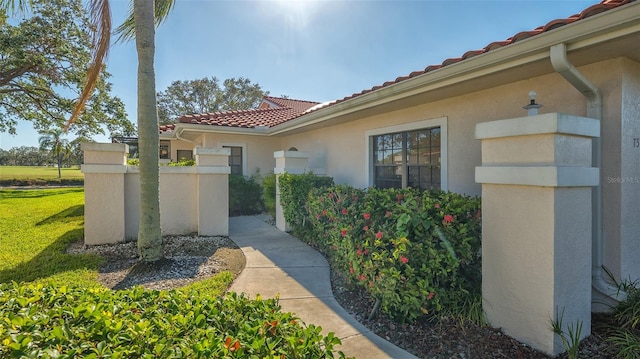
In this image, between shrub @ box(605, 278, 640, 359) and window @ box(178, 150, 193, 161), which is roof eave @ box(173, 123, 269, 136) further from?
shrub @ box(605, 278, 640, 359)

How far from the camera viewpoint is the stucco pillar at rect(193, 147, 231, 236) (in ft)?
26.6

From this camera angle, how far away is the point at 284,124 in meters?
10.4

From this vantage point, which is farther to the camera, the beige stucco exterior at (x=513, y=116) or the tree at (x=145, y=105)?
the tree at (x=145, y=105)

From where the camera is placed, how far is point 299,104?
19.5 m

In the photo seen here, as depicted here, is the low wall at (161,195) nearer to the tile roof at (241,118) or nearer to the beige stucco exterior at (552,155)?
the tile roof at (241,118)

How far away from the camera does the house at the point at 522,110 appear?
3439mm

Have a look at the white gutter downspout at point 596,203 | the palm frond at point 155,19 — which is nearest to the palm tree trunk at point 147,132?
the palm frond at point 155,19

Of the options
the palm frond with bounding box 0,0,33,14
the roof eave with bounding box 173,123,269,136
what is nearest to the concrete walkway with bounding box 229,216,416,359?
the roof eave with bounding box 173,123,269,136

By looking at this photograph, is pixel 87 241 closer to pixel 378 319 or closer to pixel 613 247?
pixel 378 319

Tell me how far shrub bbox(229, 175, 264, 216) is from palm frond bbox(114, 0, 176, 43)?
5597 millimetres

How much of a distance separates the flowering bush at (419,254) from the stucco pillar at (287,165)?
16.4 ft

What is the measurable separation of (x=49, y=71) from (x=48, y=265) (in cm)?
1300

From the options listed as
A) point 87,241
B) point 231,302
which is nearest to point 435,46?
point 231,302

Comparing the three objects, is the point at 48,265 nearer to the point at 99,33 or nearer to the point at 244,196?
the point at 99,33
